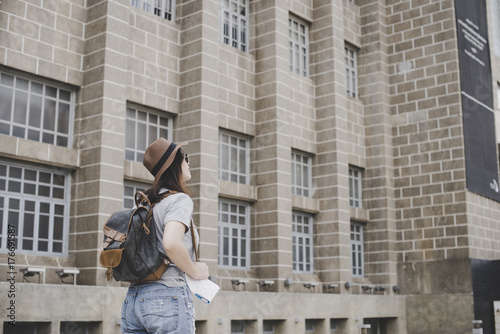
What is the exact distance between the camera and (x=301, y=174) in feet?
66.7

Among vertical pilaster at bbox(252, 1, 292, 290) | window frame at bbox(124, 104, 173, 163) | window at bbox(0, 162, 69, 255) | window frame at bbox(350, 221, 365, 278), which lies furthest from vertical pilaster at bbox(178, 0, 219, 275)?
window frame at bbox(350, 221, 365, 278)

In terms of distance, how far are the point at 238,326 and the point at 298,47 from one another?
9.39m

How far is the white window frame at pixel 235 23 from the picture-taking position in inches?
737

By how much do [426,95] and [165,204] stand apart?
1921cm

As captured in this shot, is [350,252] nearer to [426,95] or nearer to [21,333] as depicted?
[426,95]

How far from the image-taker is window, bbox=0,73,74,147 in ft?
44.0

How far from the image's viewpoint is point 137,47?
52.2 ft

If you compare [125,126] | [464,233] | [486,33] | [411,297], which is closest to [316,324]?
[411,297]

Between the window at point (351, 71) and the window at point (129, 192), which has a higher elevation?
the window at point (351, 71)

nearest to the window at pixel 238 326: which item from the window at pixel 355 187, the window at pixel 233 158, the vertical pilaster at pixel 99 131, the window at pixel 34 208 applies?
the window at pixel 233 158

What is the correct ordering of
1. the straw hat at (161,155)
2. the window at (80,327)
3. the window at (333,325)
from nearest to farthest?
the straw hat at (161,155) → the window at (80,327) → the window at (333,325)

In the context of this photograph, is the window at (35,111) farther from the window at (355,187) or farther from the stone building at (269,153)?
the window at (355,187)

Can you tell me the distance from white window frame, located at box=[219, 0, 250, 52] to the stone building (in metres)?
0.06

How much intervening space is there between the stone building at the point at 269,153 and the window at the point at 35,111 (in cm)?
3
